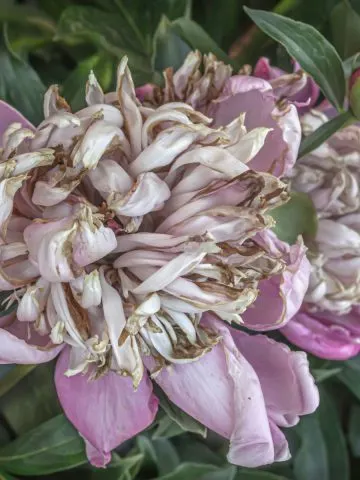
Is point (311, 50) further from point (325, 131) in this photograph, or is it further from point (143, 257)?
point (143, 257)

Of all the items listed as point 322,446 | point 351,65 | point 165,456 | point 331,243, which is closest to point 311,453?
point 322,446

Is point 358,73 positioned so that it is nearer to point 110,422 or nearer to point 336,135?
point 336,135

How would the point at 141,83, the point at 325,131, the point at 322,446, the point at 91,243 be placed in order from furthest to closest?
the point at 322,446
the point at 141,83
the point at 325,131
the point at 91,243

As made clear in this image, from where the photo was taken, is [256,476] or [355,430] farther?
[355,430]

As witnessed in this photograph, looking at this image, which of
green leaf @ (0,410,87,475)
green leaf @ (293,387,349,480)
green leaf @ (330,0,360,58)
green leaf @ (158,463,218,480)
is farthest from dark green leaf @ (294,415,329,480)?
green leaf @ (330,0,360,58)

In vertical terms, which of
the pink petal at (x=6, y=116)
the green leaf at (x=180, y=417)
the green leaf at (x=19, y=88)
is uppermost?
the pink petal at (x=6, y=116)

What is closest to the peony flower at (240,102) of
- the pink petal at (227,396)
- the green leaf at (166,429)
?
the pink petal at (227,396)

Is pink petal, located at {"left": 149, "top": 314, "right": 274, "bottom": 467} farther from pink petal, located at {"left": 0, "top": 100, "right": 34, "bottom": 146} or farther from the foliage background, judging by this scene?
pink petal, located at {"left": 0, "top": 100, "right": 34, "bottom": 146}

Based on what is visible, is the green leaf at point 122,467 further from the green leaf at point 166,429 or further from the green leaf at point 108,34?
the green leaf at point 108,34
